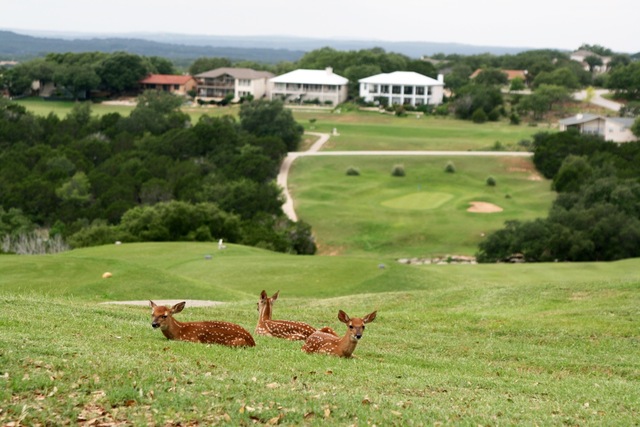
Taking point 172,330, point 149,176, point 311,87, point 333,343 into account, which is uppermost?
point 172,330

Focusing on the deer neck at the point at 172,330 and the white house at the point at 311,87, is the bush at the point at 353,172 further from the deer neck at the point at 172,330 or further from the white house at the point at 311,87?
the deer neck at the point at 172,330

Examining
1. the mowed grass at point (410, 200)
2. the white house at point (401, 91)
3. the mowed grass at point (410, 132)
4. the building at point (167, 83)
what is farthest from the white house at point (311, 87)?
the mowed grass at point (410, 200)

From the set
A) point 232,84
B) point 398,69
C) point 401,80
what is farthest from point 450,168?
point 398,69

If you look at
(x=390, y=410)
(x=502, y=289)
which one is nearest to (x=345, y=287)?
(x=502, y=289)

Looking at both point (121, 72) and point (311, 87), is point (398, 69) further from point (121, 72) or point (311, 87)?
point (121, 72)

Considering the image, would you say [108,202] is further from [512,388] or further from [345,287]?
[512,388]

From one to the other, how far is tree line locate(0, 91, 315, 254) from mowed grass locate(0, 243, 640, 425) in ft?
79.4

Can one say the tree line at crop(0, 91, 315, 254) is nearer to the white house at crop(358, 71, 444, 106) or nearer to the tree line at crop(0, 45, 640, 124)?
the tree line at crop(0, 45, 640, 124)

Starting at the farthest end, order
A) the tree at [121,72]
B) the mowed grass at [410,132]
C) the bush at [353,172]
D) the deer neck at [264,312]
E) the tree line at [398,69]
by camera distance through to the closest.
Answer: the tree at [121,72] → the tree line at [398,69] → the mowed grass at [410,132] → the bush at [353,172] → the deer neck at [264,312]

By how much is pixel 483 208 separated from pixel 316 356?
60214 mm

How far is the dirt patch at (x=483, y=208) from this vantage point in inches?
2884

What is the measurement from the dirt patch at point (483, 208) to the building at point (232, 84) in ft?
233

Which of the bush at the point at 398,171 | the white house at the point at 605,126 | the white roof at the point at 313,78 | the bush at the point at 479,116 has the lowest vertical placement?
the bush at the point at 398,171

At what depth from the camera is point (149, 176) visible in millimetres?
79062
